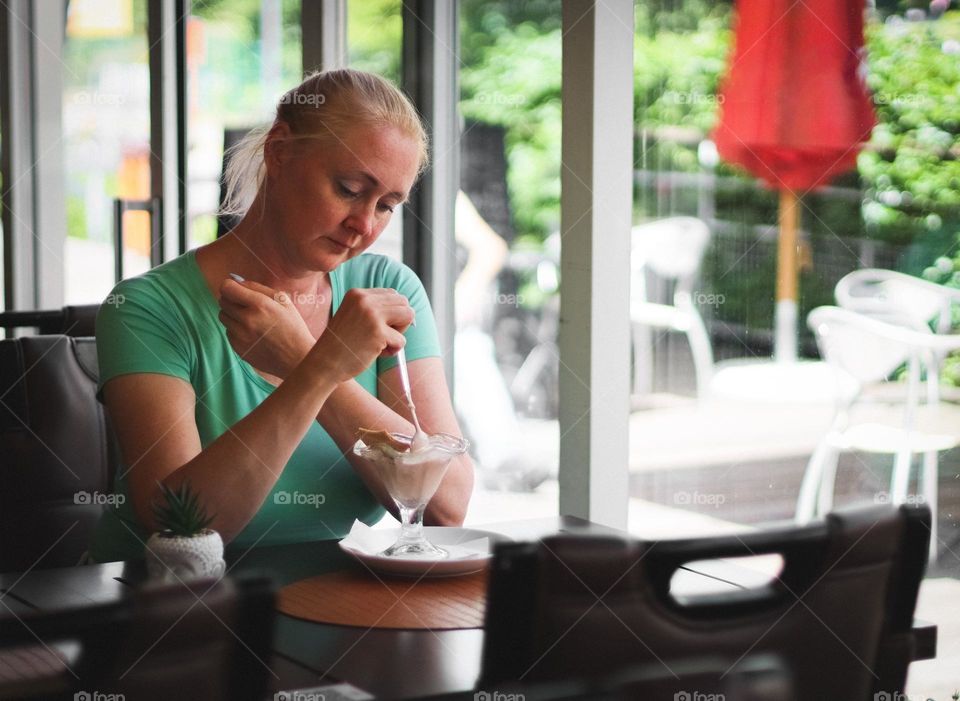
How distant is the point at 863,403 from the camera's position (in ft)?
6.05

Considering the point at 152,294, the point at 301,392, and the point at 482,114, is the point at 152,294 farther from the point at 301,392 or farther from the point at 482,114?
the point at 482,114

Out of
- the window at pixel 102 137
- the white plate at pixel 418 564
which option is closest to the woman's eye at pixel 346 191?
the white plate at pixel 418 564

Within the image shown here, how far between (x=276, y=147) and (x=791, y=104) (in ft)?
2.74

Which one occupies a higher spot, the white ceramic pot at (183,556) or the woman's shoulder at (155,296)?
the woman's shoulder at (155,296)

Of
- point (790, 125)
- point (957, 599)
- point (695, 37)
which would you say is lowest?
point (957, 599)

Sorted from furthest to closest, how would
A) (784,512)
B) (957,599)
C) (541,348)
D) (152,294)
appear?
(541,348)
(784,512)
(957,599)
(152,294)

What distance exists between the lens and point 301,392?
58.9 inches

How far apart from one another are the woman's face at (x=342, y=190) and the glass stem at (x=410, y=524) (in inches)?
17.0

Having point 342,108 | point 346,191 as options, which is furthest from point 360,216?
point 342,108

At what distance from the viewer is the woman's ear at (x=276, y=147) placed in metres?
1.70

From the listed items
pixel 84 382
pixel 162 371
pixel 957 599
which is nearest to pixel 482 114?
pixel 84 382

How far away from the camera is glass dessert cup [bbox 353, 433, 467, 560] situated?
1339 mm

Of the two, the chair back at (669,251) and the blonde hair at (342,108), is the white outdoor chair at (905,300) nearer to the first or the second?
the chair back at (669,251)

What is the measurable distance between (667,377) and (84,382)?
109cm
